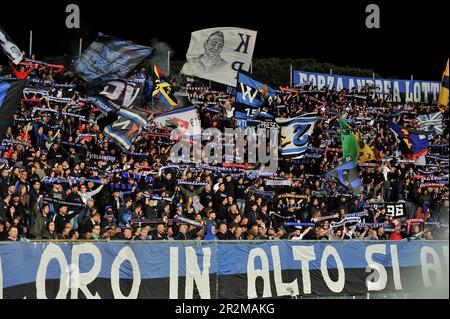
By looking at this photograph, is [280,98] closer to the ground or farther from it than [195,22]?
closer to the ground

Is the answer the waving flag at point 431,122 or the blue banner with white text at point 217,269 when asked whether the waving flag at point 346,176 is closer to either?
the blue banner with white text at point 217,269

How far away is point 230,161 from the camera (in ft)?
70.6

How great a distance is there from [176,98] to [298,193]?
14.1ft

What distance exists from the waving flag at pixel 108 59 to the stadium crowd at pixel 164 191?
26.3 inches

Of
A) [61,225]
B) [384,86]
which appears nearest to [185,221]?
[61,225]

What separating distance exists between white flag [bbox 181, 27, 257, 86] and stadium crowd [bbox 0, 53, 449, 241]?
1.08 metres

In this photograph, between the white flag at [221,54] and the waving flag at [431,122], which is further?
the waving flag at [431,122]

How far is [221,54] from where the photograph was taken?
25.7 metres

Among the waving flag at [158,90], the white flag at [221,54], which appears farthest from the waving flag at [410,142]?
the waving flag at [158,90]

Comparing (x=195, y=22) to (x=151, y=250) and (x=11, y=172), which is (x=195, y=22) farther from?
(x=151, y=250)

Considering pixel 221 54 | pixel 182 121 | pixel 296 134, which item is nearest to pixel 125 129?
pixel 182 121

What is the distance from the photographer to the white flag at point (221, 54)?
25031 mm

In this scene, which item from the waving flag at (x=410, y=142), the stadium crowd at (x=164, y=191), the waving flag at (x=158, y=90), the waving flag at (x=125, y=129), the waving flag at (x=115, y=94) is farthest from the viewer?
the waving flag at (x=410, y=142)

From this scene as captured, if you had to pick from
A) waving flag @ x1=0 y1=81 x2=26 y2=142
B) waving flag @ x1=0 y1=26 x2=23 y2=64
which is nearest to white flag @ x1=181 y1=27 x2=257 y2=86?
waving flag @ x1=0 y1=26 x2=23 y2=64
